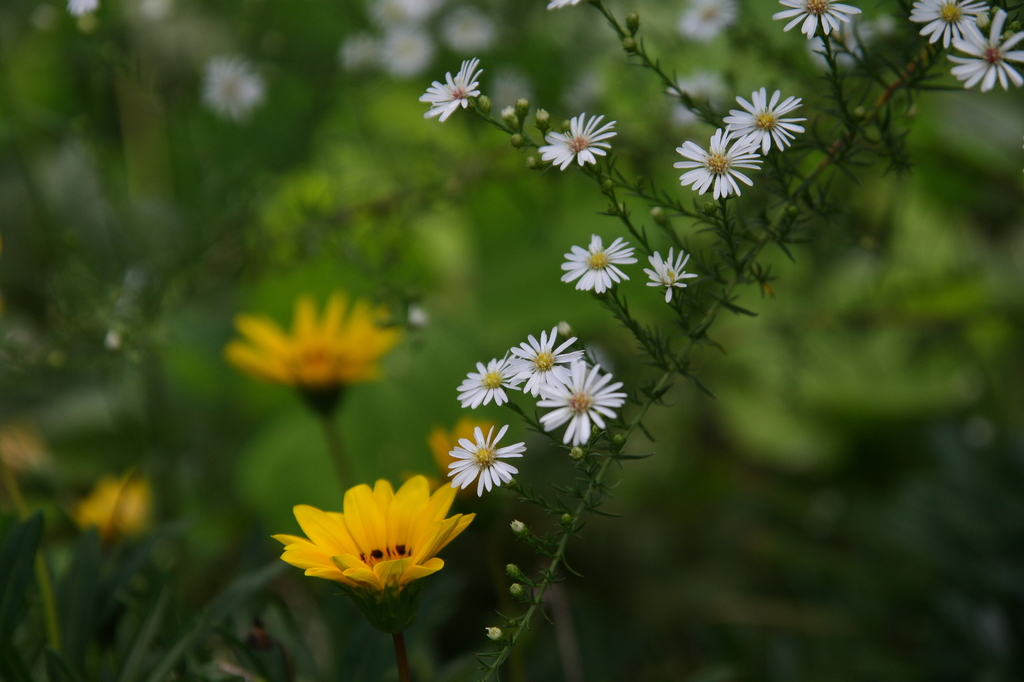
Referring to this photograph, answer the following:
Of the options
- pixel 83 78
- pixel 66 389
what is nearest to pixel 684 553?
pixel 66 389

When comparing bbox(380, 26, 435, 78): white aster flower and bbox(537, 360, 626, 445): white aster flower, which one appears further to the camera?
bbox(380, 26, 435, 78): white aster flower

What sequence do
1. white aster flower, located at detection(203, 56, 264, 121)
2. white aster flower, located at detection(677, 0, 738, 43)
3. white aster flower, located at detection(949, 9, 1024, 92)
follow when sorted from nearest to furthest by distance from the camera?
white aster flower, located at detection(949, 9, 1024, 92) → white aster flower, located at detection(677, 0, 738, 43) → white aster flower, located at detection(203, 56, 264, 121)

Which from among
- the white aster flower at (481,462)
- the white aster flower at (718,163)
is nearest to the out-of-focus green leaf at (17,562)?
the white aster flower at (481,462)

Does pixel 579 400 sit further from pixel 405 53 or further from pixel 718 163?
pixel 405 53

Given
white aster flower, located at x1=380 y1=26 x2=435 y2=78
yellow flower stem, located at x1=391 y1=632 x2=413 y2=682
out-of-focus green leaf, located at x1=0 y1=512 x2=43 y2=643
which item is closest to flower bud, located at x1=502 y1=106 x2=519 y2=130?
yellow flower stem, located at x1=391 y1=632 x2=413 y2=682

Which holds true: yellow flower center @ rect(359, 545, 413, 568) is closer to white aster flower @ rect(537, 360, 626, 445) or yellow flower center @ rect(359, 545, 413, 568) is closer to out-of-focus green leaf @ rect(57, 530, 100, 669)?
white aster flower @ rect(537, 360, 626, 445)

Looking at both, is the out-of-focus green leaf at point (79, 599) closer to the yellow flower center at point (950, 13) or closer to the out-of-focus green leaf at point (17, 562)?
the out-of-focus green leaf at point (17, 562)

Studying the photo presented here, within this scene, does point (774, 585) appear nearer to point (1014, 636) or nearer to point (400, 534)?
point (1014, 636)
